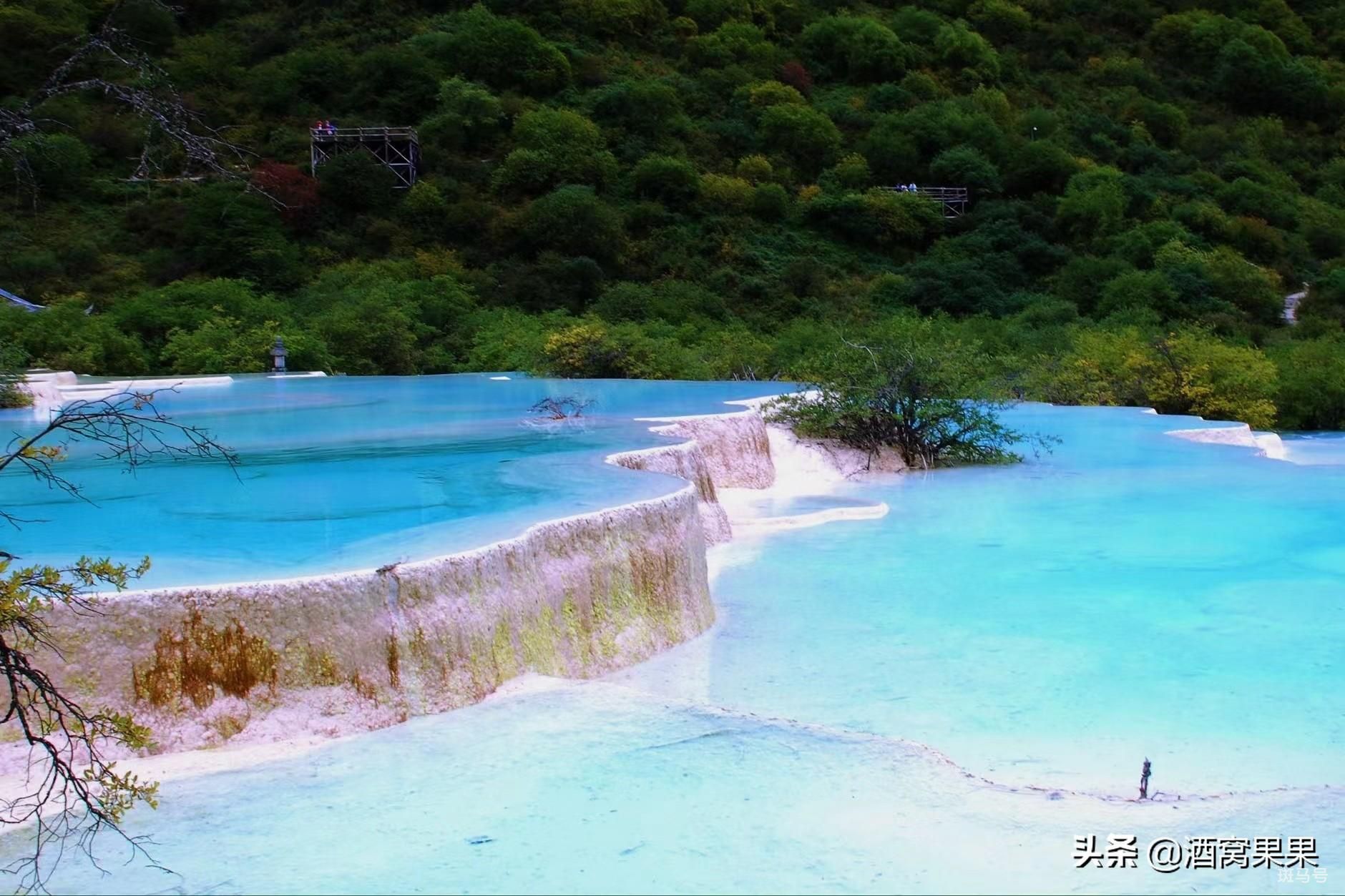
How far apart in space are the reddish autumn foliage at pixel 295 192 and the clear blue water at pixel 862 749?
22493 mm

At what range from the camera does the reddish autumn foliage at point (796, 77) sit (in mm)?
43500

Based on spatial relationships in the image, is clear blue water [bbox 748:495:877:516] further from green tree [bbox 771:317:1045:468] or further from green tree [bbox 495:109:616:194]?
green tree [bbox 495:109:616:194]

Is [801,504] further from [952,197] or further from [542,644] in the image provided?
[952,197]

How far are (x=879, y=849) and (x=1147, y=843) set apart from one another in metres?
0.89

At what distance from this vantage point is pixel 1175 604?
316 inches

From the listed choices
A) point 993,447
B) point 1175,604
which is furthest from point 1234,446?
point 1175,604

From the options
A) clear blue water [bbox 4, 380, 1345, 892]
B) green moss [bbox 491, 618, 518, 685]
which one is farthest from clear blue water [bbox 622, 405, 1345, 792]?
green moss [bbox 491, 618, 518, 685]

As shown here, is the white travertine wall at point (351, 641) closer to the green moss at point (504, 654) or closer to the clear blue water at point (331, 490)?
the green moss at point (504, 654)

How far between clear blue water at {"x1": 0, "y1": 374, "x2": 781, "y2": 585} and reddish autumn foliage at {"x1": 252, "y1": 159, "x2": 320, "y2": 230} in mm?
17929

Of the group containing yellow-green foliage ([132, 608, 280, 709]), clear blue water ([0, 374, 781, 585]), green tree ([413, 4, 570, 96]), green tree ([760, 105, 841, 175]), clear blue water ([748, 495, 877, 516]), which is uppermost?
green tree ([413, 4, 570, 96])

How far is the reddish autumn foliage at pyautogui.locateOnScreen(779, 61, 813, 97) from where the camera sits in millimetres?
43500

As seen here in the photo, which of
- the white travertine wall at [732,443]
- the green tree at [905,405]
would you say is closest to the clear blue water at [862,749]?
the white travertine wall at [732,443]

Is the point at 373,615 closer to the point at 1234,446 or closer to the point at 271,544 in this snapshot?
the point at 271,544

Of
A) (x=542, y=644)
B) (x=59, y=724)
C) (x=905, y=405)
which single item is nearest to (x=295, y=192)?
(x=905, y=405)
